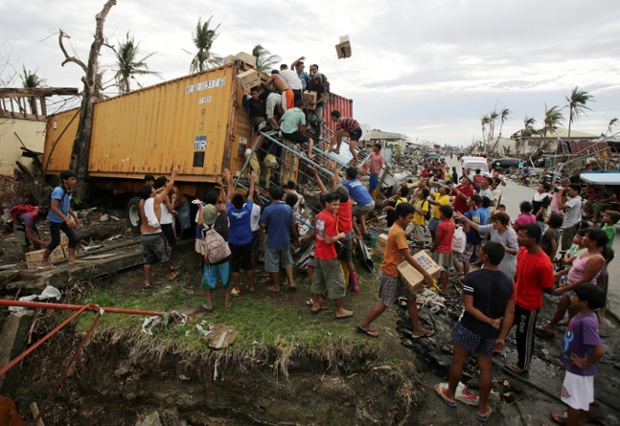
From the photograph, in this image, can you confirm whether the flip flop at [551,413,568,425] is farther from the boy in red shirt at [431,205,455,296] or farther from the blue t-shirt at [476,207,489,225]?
the blue t-shirt at [476,207,489,225]

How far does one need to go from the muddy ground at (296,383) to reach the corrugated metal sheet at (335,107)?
688cm

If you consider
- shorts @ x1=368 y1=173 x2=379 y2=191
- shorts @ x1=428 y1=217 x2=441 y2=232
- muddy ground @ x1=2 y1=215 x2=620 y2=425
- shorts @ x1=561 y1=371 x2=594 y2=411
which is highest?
shorts @ x1=368 y1=173 x2=379 y2=191

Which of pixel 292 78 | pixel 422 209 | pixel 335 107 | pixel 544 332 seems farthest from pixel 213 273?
pixel 335 107

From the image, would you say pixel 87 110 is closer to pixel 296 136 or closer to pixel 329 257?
pixel 296 136

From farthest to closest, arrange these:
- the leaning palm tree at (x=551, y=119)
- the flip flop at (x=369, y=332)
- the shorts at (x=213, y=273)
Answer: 1. the leaning palm tree at (x=551, y=119)
2. the shorts at (x=213, y=273)
3. the flip flop at (x=369, y=332)

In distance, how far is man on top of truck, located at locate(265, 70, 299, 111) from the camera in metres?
5.70

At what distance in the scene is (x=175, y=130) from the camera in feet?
21.5

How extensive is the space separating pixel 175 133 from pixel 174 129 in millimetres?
102

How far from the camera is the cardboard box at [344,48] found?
7125mm

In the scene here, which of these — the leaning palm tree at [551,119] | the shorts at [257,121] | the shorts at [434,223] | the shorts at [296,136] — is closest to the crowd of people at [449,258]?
the shorts at [434,223]

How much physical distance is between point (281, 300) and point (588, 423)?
3482mm

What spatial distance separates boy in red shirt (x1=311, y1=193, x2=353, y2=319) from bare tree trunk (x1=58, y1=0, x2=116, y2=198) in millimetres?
8833

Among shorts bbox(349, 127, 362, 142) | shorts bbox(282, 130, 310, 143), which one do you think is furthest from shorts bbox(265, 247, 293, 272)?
shorts bbox(349, 127, 362, 142)

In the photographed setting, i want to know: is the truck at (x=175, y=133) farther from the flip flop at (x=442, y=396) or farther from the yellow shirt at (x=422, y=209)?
the flip flop at (x=442, y=396)
